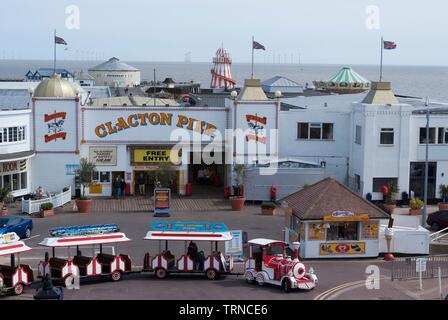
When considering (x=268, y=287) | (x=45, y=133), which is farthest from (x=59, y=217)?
(x=268, y=287)

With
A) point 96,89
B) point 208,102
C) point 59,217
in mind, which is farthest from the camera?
point 96,89

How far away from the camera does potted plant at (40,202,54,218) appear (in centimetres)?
3559

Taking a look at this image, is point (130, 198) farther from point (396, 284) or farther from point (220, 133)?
point (396, 284)

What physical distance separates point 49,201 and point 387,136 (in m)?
17.1

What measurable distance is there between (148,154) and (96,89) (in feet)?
91.9

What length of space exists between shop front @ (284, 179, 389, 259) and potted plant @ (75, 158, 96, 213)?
39.3 feet

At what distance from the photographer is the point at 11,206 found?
37.8 m

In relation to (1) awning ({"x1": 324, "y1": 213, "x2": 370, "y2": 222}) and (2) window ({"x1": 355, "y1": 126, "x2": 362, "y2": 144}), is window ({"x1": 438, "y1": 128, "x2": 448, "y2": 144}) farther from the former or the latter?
(1) awning ({"x1": 324, "y1": 213, "x2": 370, "y2": 222})

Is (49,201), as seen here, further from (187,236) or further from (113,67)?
(113,67)

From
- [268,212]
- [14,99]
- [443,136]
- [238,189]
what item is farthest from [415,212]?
[14,99]

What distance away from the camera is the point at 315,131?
140 feet

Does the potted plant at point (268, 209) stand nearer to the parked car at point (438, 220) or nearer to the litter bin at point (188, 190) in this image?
the litter bin at point (188, 190)

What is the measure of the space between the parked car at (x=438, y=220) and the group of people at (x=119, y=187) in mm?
15573

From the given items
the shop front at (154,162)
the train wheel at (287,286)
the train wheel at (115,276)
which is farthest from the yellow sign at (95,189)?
the train wheel at (287,286)
